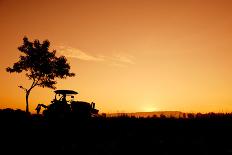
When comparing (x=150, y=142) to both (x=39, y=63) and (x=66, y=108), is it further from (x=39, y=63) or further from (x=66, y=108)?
(x=39, y=63)

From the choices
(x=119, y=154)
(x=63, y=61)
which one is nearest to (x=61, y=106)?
(x=119, y=154)

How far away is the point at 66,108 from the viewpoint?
65.9 ft

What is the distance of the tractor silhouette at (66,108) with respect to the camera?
778 inches

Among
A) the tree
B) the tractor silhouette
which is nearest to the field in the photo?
the tractor silhouette

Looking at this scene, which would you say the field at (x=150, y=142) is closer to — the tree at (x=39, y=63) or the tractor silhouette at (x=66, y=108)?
the tractor silhouette at (x=66, y=108)

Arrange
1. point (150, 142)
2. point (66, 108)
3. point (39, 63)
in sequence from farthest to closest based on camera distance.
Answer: point (39, 63), point (66, 108), point (150, 142)

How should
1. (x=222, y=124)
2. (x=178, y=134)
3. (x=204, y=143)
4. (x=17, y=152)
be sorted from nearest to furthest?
(x=17, y=152), (x=204, y=143), (x=178, y=134), (x=222, y=124)

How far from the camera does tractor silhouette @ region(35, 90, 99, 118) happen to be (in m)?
19.8

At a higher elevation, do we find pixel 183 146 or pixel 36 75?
pixel 36 75

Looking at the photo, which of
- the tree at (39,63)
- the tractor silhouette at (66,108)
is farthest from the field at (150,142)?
the tree at (39,63)

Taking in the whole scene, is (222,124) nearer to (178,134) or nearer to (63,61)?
(178,134)

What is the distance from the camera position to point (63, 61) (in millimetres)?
45000

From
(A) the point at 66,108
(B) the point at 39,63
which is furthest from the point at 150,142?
(B) the point at 39,63

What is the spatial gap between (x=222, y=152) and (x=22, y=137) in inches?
301
